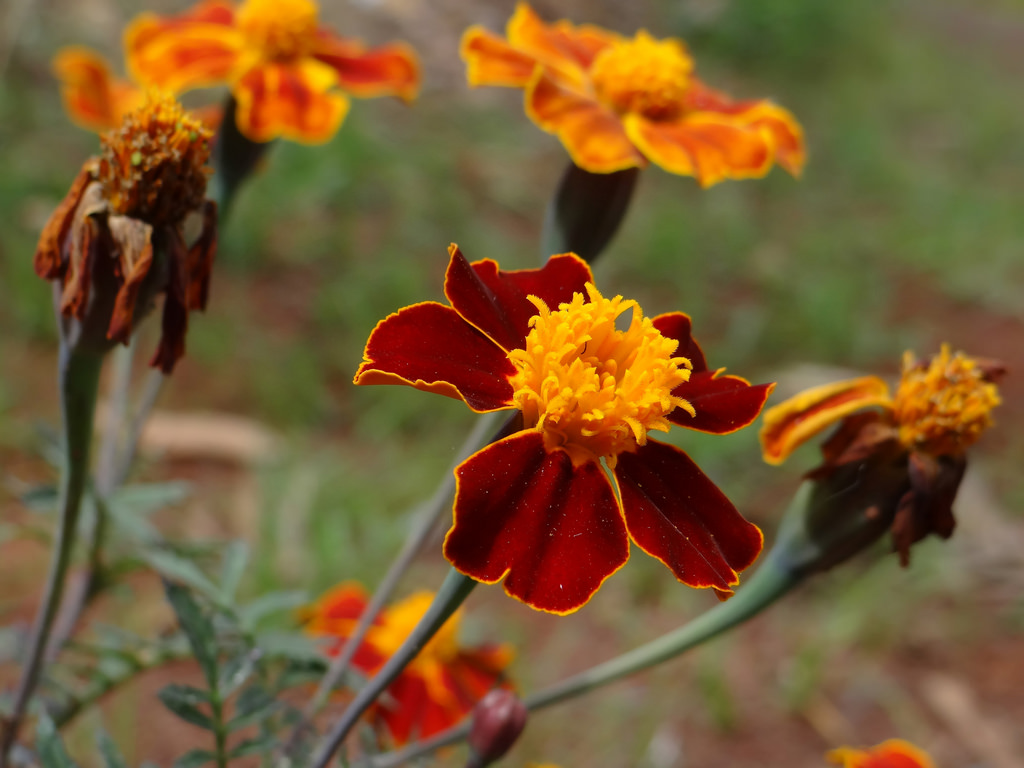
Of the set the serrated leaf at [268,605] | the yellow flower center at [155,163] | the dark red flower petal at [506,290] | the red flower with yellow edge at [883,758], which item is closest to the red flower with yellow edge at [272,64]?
the yellow flower center at [155,163]

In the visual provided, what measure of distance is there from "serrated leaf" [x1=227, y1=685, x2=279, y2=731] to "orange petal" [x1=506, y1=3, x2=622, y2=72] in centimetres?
84

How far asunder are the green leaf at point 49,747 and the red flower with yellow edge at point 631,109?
80 centimetres

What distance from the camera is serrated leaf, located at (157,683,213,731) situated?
3.05ft

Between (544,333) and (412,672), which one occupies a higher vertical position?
(544,333)

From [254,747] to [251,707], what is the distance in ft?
0.14

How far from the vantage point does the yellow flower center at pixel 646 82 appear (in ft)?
3.88

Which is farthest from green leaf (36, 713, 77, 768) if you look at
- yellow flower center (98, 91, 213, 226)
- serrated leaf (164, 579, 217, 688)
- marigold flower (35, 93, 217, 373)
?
yellow flower center (98, 91, 213, 226)

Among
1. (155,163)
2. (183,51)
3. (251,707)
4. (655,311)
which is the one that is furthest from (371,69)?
(655,311)

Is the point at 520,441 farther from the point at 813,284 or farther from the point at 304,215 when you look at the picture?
the point at 813,284

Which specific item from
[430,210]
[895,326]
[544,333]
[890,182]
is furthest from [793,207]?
[544,333]

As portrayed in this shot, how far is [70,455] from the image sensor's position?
89 centimetres

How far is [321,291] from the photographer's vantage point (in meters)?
3.60

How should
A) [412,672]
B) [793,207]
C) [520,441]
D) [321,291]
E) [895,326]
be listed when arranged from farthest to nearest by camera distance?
[793,207] < [895,326] < [321,291] < [412,672] < [520,441]

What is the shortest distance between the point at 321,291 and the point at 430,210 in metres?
0.81
